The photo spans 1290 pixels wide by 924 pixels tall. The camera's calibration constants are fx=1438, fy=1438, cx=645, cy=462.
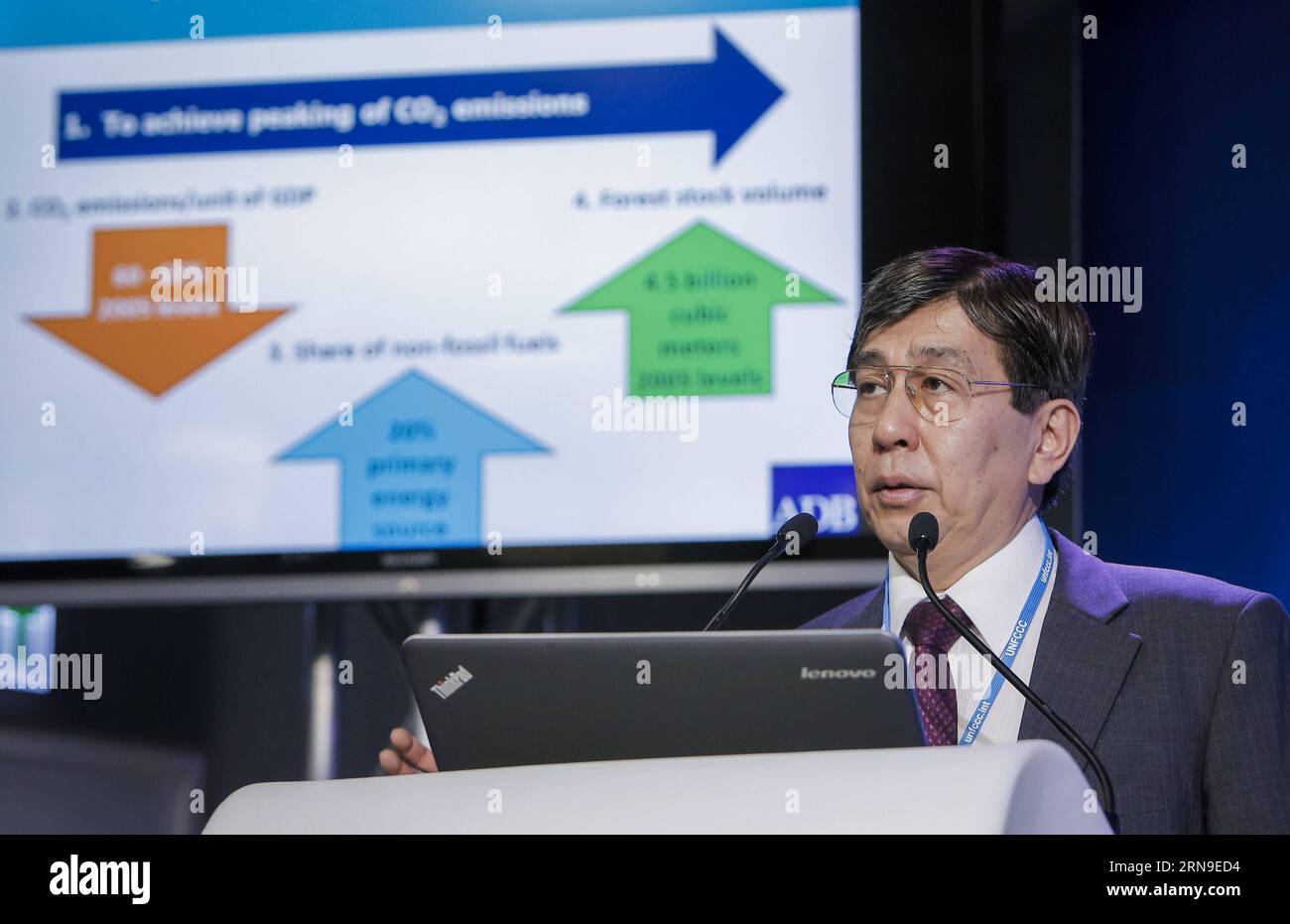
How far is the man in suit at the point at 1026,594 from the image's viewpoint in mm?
1842

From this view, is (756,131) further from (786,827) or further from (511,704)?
(786,827)

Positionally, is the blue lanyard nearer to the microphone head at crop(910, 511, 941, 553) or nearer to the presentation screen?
the microphone head at crop(910, 511, 941, 553)

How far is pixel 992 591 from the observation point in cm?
203

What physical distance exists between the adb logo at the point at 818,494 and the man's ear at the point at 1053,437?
55 centimetres

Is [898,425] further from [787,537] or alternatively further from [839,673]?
[839,673]

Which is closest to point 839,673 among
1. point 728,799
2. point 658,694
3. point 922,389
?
point 658,694

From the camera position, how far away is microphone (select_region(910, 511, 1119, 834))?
4.67ft

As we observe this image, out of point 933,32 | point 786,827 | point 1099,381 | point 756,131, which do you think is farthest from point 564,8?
point 786,827

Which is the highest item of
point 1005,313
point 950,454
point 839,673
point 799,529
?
point 1005,313

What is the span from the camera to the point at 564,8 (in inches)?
111

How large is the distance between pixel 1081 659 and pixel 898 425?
412mm

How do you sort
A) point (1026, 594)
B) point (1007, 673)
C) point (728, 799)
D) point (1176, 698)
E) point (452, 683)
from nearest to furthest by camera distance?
1. point (728, 799)
2. point (452, 683)
3. point (1007, 673)
4. point (1176, 698)
5. point (1026, 594)

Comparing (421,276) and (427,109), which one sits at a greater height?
(427,109)
